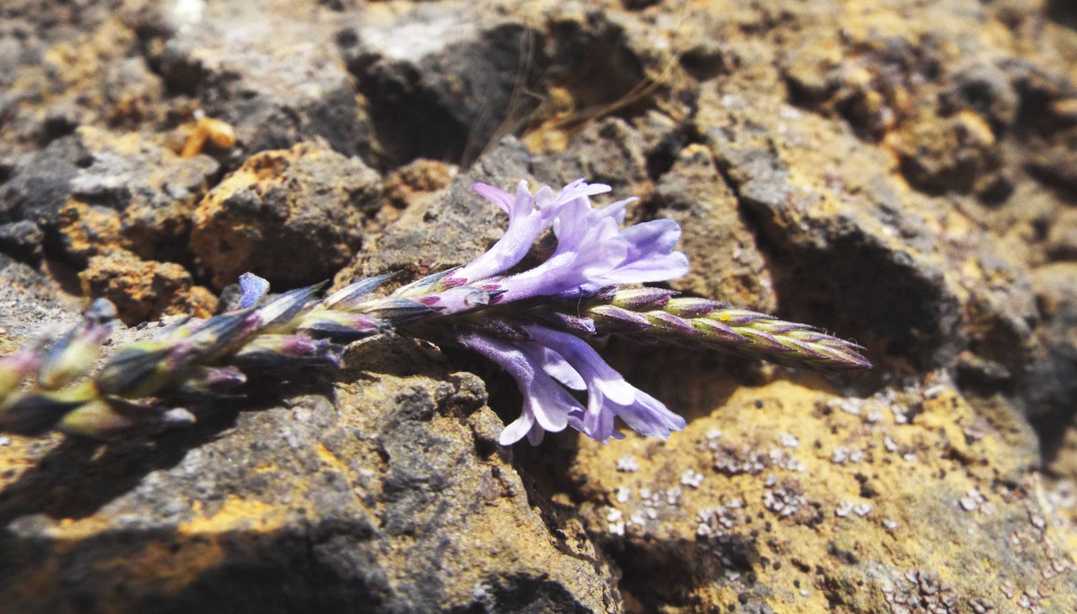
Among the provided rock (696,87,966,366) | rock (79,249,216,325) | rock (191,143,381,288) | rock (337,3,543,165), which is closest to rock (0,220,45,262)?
rock (79,249,216,325)

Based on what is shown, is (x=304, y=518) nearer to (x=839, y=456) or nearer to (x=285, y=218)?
(x=285, y=218)

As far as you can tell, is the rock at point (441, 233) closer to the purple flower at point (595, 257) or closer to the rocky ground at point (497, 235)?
the rocky ground at point (497, 235)

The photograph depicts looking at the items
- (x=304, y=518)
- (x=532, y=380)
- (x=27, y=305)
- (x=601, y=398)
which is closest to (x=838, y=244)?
(x=601, y=398)

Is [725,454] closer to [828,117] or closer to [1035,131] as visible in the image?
[828,117]

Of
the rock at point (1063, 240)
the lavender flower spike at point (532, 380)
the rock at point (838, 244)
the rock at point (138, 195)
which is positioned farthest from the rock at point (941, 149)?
the rock at point (138, 195)

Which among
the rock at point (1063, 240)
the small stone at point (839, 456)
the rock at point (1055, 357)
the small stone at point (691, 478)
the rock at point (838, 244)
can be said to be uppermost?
the rock at point (838, 244)

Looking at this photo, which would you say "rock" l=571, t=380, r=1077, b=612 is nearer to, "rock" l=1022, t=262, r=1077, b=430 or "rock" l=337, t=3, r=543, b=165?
"rock" l=1022, t=262, r=1077, b=430
